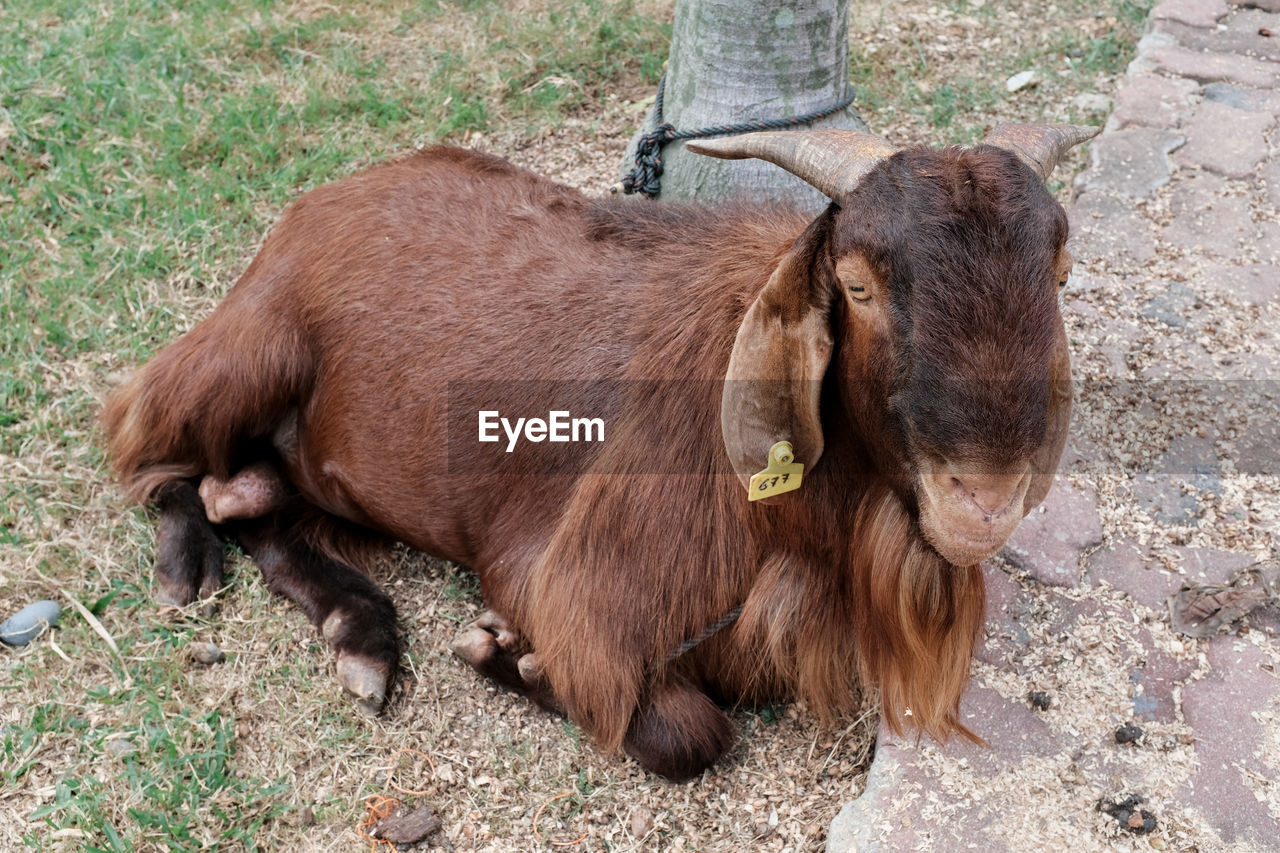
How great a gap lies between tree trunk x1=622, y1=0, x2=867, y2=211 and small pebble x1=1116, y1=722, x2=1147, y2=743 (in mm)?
1850

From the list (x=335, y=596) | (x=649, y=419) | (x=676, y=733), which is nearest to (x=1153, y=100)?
(x=649, y=419)

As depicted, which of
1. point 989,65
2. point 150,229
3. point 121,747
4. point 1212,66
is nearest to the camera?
point 121,747

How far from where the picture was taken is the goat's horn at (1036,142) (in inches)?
96.6

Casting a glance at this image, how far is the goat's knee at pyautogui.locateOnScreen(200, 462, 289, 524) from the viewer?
12.1ft

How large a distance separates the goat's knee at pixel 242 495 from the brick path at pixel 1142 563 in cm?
205

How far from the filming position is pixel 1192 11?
574 cm

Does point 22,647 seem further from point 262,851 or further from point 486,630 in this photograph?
point 486,630

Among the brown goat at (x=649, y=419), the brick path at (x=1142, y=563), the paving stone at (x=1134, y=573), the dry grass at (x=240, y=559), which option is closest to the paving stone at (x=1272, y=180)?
→ the brick path at (x=1142, y=563)

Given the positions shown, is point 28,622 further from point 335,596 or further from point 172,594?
point 335,596

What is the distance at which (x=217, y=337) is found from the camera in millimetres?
3600

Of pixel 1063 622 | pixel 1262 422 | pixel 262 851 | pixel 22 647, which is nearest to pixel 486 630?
pixel 262 851

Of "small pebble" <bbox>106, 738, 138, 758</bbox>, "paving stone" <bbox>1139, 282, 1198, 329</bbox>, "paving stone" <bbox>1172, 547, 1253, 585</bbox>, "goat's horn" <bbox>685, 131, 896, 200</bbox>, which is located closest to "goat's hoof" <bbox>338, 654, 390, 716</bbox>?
A: "small pebble" <bbox>106, 738, 138, 758</bbox>

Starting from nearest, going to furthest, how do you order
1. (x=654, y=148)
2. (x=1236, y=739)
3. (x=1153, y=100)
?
(x=1236, y=739), (x=654, y=148), (x=1153, y=100)

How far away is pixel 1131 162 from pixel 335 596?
3.57 m
